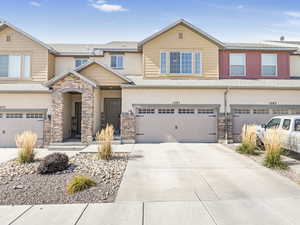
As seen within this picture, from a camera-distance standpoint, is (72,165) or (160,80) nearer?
(72,165)

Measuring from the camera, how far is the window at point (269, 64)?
1423 centimetres

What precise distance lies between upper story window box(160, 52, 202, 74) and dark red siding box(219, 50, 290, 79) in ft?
6.49

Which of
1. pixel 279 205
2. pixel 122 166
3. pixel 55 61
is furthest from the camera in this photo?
pixel 55 61

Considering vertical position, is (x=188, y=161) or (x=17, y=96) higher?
(x=17, y=96)

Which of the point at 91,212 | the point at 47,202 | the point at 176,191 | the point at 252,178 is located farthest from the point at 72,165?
the point at 252,178

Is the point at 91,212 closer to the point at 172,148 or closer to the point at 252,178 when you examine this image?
the point at 252,178

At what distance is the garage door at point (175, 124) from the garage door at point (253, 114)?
134 centimetres

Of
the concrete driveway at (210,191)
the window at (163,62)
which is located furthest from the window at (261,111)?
the window at (163,62)

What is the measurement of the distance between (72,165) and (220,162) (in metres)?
6.15

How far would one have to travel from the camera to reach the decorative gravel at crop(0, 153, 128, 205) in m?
Answer: 4.78

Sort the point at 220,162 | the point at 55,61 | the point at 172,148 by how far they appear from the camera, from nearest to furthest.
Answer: the point at 220,162 → the point at 172,148 → the point at 55,61

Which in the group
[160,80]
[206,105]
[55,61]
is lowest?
[206,105]

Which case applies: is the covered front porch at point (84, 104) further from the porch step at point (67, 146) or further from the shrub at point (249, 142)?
the shrub at point (249, 142)

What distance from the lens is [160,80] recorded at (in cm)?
1312
